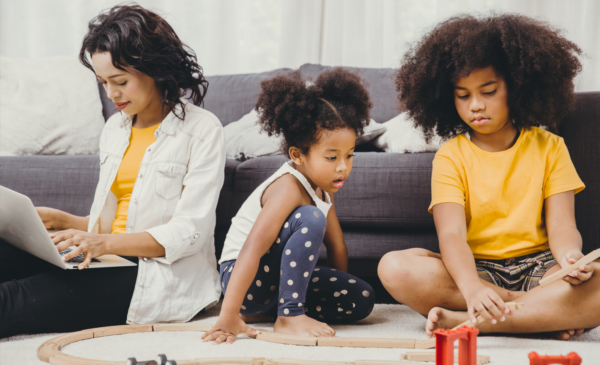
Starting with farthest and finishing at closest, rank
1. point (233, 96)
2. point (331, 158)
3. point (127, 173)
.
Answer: point (233, 96) → point (127, 173) → point (331, 158)

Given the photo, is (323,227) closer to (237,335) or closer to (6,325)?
(237,335)

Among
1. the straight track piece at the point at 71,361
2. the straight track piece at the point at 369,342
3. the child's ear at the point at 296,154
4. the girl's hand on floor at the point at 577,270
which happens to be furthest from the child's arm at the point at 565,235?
the straight track piece at the point at 71,361

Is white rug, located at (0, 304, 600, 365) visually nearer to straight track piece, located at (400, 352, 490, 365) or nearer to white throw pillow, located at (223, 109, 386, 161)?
straight track piece, located at (400, 352, 490, 365)

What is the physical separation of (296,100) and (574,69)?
26.1 inches

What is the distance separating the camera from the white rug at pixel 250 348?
0.92 m

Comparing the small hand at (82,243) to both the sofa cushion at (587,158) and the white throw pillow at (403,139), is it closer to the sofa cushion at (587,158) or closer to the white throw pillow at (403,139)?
the white throw pillow at (403,139)

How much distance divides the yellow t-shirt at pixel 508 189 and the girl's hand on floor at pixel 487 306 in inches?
9.2

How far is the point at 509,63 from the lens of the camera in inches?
46.6

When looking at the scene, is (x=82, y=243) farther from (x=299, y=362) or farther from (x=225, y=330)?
(x=299, y=362)

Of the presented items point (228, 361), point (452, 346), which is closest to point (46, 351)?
point (228, 361)

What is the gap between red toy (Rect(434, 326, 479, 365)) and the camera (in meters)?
0.64

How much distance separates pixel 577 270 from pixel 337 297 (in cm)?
50

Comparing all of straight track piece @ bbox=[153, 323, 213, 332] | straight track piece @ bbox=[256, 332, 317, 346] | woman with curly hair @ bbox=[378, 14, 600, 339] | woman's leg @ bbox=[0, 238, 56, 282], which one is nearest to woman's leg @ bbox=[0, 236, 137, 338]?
woman's leg @ bbox=[0, 238, 56, 282]

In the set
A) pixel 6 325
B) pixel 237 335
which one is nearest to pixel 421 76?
pixel 237 335
